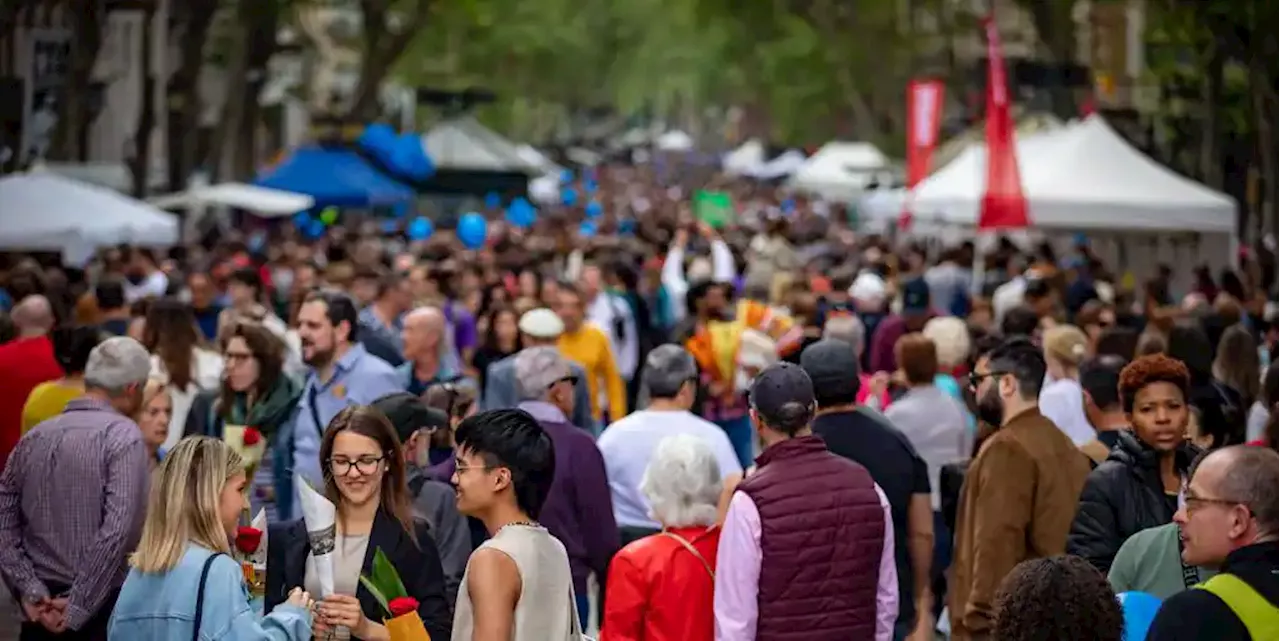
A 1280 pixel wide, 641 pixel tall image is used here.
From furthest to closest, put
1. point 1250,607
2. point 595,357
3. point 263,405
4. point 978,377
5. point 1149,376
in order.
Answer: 1. point 595,357
2. point 263,405
3. point 978,377
4. point 1149,376
5. point 1250,607

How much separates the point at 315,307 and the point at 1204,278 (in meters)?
11.7

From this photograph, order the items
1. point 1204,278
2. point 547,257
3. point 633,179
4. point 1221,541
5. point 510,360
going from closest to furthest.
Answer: point 1221,541
point 510,360
point 1204,278
point 547,257
point 633,179

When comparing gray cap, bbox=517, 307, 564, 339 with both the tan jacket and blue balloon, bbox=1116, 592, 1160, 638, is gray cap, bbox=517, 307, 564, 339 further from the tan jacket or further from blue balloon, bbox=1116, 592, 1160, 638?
blue balloon, bbox=1116, 592, 1160, 638

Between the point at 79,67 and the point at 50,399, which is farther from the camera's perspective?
the point at 79,67

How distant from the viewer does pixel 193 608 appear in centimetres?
598

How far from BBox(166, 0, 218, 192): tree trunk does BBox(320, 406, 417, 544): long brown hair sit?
1261 inches

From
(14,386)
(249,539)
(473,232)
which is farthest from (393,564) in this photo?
(473,232)

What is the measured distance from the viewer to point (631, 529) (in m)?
9.73

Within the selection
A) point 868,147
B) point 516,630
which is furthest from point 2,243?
point 868,147

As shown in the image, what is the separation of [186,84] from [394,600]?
109 ft

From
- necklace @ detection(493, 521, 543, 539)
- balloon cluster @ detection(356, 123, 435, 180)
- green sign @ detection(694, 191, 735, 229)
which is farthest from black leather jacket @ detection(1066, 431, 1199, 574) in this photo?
balloon cluster @ detection(356, 123, 435, 180)

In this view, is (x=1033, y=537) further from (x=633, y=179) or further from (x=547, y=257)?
(x=633, y=179)

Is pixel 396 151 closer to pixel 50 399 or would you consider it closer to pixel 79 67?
pixel 79 67

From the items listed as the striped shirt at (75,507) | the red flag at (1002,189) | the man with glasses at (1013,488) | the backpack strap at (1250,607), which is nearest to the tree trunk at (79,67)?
the red flag at (1002,189)
